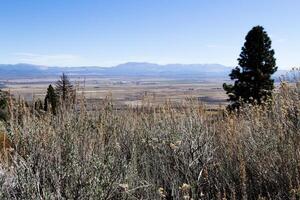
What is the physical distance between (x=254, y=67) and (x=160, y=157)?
28876 mm

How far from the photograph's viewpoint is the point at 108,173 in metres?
6.16

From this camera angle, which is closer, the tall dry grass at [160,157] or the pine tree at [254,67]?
the tall dry grass at [160,157]

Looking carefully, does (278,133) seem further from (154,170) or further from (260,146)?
(154,170)

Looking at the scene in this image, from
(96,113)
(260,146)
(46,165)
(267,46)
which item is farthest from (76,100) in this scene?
(267,46)

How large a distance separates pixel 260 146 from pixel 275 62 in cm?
2944

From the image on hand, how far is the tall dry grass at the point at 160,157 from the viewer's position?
5.84 metres

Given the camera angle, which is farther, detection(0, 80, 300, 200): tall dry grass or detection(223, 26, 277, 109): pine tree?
detection(223, 26, 277, 109): pine tree

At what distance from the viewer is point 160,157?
7484 mm

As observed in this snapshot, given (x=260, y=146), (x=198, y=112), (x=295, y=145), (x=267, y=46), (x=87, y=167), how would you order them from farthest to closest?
(x=267, y=46)
(x=198, y=112)
(x=260, y=146)
(x=295, y=145)
(x=87, y=167)

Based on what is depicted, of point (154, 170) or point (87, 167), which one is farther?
point (154, 170)

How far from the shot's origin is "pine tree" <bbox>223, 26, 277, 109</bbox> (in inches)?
1361

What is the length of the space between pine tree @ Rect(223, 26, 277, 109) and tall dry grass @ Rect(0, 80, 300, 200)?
83.8 ft

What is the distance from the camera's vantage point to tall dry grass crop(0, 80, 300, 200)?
584 centimetres

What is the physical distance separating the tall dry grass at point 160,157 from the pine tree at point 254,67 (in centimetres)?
2554
